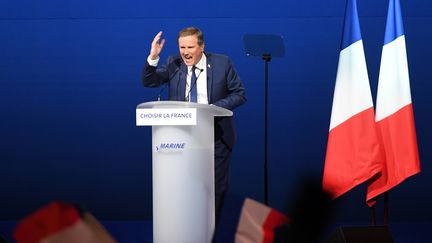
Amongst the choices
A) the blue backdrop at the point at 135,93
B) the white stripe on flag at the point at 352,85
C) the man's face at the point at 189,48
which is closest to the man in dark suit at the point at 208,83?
the man's face at the point at 189,48

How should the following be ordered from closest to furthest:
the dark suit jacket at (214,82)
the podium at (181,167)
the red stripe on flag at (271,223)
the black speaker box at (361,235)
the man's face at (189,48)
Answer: the red stripe on flag at (271,223)
the black speaker box at (361,235)
the podium at (181,167)
the man's face at (189,48)
the dark suit jacket at (214,82)

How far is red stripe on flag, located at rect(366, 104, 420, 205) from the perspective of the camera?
375 cm

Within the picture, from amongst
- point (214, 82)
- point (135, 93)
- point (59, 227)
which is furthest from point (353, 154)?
point (59, 227)

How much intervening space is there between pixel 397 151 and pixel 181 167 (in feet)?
5.21

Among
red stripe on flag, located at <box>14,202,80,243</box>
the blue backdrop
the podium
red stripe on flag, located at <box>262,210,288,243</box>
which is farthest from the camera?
the blue backdrop

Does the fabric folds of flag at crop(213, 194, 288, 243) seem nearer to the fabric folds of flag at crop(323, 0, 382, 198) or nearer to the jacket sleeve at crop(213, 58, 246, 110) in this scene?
the jacket sleeve at crop(213, 58, 246, 110)

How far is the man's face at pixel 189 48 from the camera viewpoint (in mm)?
3234

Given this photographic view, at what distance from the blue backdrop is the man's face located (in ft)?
4.79

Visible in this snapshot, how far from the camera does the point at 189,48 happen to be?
3.24 metres

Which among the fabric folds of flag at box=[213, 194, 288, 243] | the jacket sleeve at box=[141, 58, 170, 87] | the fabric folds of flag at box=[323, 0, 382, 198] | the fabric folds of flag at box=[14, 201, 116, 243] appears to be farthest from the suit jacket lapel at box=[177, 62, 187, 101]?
the fabric folds of flag at box=[14, 201, 116, 243]

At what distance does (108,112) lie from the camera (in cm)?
484

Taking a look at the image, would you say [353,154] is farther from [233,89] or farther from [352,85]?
[233,89]

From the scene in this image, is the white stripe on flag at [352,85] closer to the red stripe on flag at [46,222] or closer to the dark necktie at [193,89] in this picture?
the dark necktie at [193,89]

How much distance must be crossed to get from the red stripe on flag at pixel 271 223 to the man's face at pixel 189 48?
7.53ft
